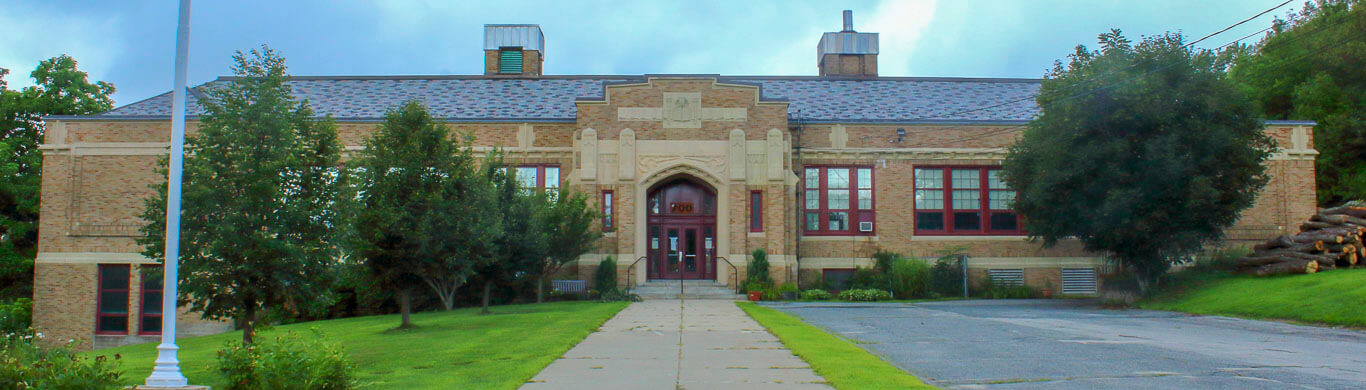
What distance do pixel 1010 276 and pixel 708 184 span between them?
10351 mm

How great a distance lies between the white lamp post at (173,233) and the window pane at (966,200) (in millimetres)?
24775

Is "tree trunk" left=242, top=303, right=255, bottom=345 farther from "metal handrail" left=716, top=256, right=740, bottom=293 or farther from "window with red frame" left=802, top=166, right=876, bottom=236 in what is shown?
"window with red frame" left=802, top=166, right=876, bottom=236

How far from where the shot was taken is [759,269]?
27.5 metres

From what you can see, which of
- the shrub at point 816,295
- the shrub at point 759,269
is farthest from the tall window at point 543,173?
the shrub at point 816,295

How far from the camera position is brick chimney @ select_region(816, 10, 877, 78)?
38562mm

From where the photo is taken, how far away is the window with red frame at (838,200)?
2998 centimetres

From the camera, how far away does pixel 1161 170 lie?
22.0 meters

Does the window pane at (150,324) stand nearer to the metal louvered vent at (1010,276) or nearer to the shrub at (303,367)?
the shrub at (303,367)

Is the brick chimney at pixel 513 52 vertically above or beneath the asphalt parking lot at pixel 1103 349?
above

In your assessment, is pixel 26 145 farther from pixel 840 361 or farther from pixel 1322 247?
pixel 1322 247

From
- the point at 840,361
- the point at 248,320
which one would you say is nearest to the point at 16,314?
the point at 248,320

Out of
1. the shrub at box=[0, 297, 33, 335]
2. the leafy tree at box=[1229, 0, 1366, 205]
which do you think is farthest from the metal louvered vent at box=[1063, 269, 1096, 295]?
the shrub at box=[0, 297, 33, 335]

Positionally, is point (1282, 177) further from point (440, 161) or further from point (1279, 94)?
point (440, 161)

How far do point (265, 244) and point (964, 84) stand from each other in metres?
29.9
